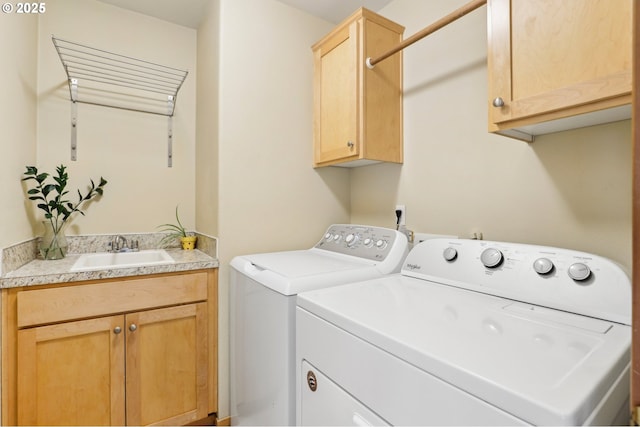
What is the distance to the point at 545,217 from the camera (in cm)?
121

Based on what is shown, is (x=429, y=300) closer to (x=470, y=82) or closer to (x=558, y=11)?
(x=558, y=11)

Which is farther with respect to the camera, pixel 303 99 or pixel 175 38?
pixel 175 38

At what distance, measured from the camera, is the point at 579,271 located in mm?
920

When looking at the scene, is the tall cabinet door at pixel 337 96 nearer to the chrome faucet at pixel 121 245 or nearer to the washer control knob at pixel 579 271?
the washer control knob at pixel 579 271

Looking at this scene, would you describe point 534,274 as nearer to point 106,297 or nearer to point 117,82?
point 106,297

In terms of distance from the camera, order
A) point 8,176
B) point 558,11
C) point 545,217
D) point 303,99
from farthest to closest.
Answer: point 303,99 < point 8,176 < point 545,217 < point 558,11

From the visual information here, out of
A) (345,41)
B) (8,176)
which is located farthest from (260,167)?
(8,176)

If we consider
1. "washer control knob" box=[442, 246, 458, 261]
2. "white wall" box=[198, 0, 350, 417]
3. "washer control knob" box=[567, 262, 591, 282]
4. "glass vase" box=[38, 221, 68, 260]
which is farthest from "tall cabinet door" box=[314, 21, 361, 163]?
"glass vase" box=[38, 221, 68, 260]

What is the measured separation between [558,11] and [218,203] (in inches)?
61.9

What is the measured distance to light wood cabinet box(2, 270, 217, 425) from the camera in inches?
51.0

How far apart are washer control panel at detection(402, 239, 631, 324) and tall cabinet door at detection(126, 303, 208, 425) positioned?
3.89ft

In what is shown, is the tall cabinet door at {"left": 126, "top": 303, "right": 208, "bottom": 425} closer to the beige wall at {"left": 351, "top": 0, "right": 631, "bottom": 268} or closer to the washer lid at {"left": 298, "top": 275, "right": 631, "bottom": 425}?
the washer lid at {"left": 298, "top": 275, "right": 631, "bottom": 425}

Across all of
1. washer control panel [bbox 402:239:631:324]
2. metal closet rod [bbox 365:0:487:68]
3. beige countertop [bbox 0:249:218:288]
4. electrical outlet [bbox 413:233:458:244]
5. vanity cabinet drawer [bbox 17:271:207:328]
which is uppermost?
metal closet rod [bbox 365:0:487:68]

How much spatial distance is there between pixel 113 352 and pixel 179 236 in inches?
34.1
